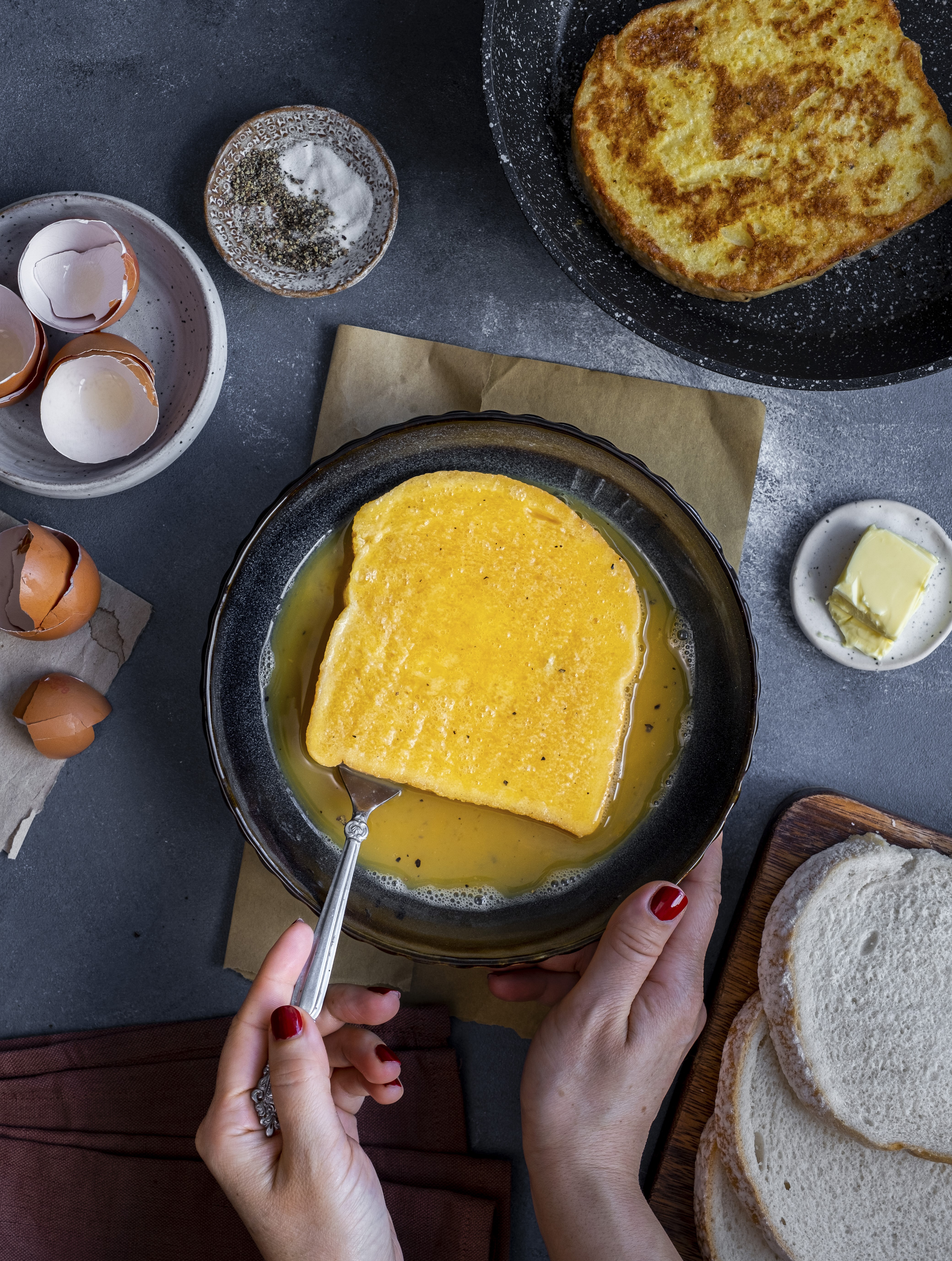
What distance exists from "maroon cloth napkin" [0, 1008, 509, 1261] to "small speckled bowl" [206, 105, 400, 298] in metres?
1.53

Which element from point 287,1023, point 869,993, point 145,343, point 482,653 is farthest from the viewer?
point 145,343

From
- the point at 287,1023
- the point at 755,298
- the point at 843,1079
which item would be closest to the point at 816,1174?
the point at 843,1079

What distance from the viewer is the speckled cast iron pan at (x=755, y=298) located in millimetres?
1784

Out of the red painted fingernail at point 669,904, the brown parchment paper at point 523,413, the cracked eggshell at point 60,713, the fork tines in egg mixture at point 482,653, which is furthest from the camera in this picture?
the brown parchment paper at point 523,413

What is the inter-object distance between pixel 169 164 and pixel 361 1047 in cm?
186

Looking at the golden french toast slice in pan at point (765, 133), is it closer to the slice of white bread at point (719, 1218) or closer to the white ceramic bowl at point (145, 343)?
the white ceramic bowl at point (145, 343)

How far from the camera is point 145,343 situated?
6.27 ft

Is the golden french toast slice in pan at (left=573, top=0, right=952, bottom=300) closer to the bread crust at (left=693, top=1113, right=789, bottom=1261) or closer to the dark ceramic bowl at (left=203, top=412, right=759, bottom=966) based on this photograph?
the dark ceramic bowl at (left=203, top=412, right=759, bottom=966)

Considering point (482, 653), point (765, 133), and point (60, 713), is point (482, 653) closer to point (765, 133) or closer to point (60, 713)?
point (60, 713)

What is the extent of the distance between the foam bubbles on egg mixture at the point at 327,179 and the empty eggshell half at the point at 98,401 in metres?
0.48

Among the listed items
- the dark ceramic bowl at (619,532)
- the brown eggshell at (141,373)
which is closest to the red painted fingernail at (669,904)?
the dark ceramic bowl at (619,532)

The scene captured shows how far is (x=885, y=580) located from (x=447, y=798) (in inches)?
38.9

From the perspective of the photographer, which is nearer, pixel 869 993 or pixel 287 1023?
pixel 287 1023

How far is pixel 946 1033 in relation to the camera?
5.86 ft
